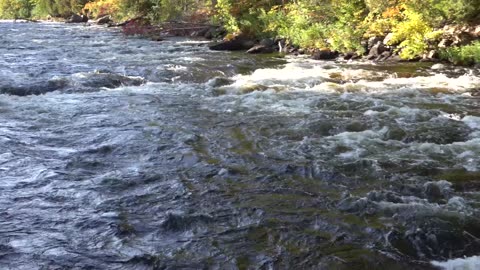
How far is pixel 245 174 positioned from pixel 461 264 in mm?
3199

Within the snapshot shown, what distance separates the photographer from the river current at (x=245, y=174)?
16.7 feet

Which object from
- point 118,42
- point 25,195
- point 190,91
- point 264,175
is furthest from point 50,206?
point 118,42

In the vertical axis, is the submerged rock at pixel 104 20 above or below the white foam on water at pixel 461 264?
above

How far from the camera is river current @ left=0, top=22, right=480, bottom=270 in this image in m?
5.10

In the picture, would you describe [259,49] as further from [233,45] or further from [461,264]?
[461,264]

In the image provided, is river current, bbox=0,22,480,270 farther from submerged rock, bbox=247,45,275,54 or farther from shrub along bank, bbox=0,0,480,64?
submerged rock, bbox=247,45,275,54

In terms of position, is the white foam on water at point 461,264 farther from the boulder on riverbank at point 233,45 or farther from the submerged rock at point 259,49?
the boulder on riverbank at point 233,45

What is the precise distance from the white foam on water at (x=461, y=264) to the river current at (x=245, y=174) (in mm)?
20

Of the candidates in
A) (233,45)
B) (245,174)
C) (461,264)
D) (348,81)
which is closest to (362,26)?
(233,45)

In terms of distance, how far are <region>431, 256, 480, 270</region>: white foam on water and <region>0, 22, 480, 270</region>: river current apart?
20 millimetres

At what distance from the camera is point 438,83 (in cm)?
1280

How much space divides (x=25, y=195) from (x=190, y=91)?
7.42m

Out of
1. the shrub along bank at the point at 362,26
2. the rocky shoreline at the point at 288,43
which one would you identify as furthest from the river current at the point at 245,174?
the shrub along bank at the point at 362,26

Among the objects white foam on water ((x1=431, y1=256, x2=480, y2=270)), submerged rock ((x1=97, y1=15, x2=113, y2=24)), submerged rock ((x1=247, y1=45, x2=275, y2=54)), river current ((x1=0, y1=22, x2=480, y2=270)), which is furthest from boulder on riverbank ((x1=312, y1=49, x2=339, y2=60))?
submerged rock ((x1=97, y1=15, x2=113, y2=24))
